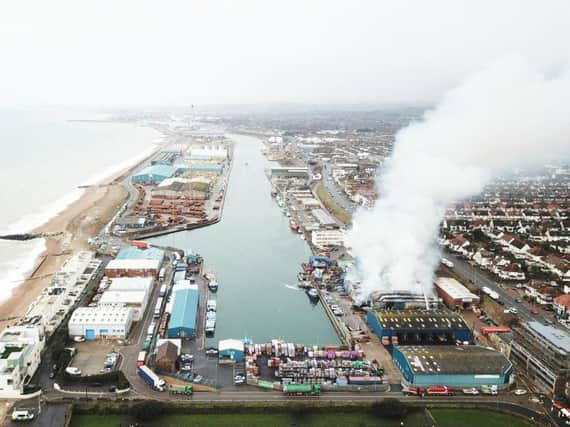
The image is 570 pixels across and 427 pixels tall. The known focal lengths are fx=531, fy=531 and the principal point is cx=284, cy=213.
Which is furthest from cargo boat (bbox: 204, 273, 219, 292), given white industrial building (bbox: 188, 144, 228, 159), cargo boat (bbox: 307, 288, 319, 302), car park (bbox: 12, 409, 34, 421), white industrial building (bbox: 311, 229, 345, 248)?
white industrial building (bbox: 188, 144, 228, 159)

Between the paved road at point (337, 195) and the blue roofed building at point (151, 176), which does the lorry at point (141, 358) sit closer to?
the paved road at point (337, 195)

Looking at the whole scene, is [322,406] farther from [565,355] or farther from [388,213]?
[388,213]

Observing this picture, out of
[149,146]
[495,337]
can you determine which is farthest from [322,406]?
[149,146]

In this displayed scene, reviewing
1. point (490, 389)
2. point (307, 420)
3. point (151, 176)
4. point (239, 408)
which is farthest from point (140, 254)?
point (151, 176)

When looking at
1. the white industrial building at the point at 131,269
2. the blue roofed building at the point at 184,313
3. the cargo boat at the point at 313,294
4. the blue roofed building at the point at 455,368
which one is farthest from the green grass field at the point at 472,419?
the white industrial building at the point at 131,269

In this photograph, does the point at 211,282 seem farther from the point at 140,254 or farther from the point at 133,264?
the point at 140,254
